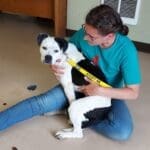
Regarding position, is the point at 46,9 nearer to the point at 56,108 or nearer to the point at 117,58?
the point at 56,108

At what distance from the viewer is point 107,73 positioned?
55.1 inches

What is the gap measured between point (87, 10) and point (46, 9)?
1.16 feet

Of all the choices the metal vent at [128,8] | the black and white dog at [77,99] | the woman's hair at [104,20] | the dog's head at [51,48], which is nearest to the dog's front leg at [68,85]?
the black and white dog at [77,99]

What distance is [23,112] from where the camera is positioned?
1.43m

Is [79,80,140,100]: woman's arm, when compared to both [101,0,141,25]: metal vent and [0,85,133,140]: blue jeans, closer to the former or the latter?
[0,85,133,140]: blue jeans

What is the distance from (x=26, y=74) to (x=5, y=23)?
0.92 meters

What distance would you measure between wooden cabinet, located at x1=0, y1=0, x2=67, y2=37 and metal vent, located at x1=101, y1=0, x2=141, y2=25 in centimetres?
35

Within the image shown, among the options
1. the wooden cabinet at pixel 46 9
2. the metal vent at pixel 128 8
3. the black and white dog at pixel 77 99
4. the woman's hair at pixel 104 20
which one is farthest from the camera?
the wooden cabinet at pixel 46 9

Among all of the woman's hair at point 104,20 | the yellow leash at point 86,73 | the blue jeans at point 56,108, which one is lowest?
the blue jeans at point 56,108

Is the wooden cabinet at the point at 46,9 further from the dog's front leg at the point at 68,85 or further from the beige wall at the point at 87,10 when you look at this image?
the dog's front leg at the point at 68,85

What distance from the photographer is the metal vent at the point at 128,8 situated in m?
2.15

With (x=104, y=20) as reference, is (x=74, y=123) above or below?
below

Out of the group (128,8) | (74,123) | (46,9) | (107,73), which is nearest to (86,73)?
(107,73)

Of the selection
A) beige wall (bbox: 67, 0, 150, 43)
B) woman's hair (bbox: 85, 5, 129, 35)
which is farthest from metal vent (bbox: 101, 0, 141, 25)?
woman's hair (bbox: 85, 5, 129, 35)
